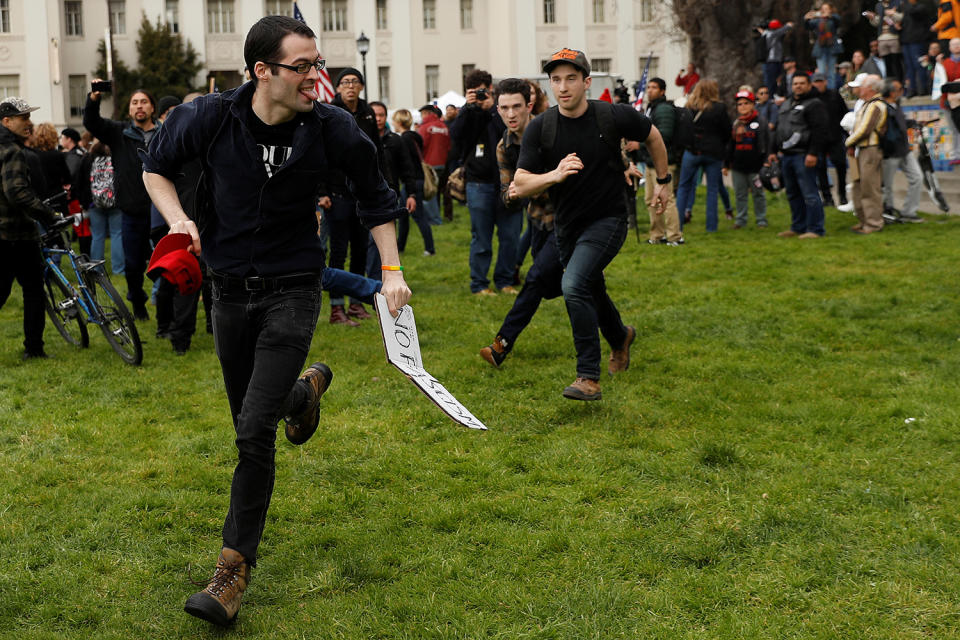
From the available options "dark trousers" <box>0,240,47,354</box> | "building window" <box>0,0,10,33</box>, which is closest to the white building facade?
"building window" <box>0,0,10,33</box>

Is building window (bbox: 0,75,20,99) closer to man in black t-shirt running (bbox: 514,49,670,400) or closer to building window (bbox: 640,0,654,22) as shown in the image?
building window (bbox: 640,0,654,22)

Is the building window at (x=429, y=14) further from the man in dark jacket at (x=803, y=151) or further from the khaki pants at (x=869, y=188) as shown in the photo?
the khaki pants at (x=869, y=188)

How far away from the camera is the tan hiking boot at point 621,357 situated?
7.70 meters

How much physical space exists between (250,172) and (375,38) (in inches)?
1992

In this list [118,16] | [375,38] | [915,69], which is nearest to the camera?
[915,69]

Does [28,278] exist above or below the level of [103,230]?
below

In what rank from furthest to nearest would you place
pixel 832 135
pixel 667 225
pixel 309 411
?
pixel 832 135
pixel 667 225
pixel 309 411

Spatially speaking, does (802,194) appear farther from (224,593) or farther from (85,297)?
(224,593)

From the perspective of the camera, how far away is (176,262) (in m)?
3.84

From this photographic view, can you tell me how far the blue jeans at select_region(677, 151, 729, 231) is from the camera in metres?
15.3

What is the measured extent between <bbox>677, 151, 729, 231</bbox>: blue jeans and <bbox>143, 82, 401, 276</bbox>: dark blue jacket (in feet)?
38.4

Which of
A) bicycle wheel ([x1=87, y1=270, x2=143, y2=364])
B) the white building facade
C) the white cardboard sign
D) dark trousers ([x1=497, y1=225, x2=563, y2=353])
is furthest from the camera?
the white building facade

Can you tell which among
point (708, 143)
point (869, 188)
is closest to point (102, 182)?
point (708, 143)

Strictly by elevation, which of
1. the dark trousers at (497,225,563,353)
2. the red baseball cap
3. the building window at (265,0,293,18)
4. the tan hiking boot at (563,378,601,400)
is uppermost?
the building window at (265,0,293,18)
